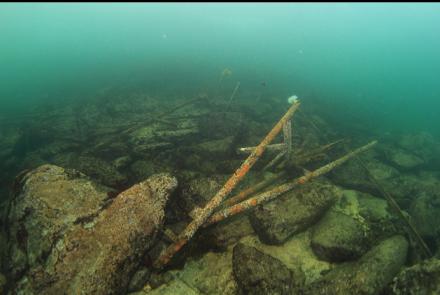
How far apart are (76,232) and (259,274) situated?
2.78m

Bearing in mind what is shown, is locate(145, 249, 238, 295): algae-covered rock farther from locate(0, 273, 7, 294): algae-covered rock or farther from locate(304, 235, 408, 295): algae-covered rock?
locate(0, 273, 7, 294): algae-covered rock

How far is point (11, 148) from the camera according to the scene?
11.7m

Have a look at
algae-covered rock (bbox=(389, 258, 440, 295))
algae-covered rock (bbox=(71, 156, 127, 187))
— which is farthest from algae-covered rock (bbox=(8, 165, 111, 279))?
algae-covered rock (bbox=(389, 258, 440, 295))

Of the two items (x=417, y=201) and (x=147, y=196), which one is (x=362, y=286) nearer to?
(x=147, y=196)

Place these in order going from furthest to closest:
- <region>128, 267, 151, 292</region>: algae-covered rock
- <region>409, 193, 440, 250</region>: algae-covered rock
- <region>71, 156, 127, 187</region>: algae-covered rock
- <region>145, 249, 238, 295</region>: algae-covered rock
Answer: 1. <region>71, 156, 127, 187</region>: algae-covered rock
2. <region>409, 193, 440, 250</region>: algae-covered rock
3. <region>145, 249, 238, 295</region>: algae-covered rock
4. <region>128, 267, 151, 292</region>: algae-covered rock

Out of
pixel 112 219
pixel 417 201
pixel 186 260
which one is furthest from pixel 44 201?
pixel 417 201

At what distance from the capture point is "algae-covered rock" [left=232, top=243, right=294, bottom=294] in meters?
3.76

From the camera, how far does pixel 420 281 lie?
3.31 m

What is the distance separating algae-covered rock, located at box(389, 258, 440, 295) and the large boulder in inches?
141

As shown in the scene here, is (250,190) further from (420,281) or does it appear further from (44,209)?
(44,209)

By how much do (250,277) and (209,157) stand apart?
179 inches

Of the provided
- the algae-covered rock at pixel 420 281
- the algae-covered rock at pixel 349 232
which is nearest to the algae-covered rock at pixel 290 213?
the algae-covered rock at pixel 349 232

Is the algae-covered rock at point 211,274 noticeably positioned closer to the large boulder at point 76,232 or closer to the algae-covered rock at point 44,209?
the large boulder at point 76,232

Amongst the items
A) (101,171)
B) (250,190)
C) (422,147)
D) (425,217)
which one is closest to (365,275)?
(250,190)
